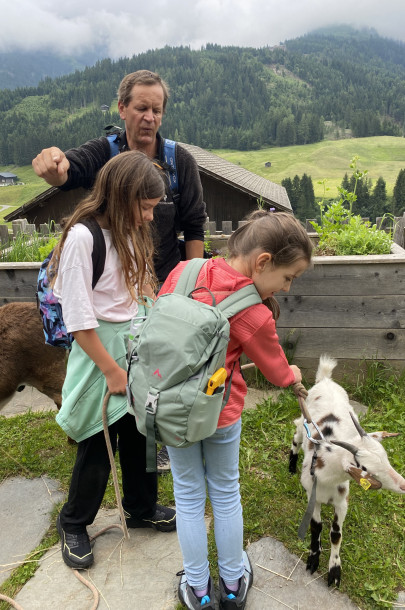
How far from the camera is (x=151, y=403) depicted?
1.71 m

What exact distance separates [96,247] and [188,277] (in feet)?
1.63

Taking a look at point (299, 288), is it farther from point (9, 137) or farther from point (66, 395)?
point (9, 137)

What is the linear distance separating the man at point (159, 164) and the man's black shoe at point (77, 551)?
0.01 meters

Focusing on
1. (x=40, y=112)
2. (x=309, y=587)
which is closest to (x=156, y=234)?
(x=309, y=587)

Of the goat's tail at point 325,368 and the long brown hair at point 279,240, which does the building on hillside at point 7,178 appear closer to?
the goat's tail at point 325,368

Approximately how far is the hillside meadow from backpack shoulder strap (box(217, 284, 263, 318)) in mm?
81021

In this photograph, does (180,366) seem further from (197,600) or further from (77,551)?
(77,551)

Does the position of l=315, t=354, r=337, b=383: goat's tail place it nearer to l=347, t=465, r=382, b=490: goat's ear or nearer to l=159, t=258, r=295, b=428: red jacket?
l=347, t=465, r=382, b=490: goat's ear

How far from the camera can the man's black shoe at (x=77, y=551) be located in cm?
258

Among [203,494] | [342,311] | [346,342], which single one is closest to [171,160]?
[203,494]

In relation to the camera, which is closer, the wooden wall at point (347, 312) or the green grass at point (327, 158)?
the wooden wall at point (347, 312)

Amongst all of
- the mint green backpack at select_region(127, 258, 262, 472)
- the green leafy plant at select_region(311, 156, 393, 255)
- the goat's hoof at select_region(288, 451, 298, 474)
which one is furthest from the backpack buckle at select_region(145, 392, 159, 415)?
the green leafy plant at select_region(311, 156, 393, 255)

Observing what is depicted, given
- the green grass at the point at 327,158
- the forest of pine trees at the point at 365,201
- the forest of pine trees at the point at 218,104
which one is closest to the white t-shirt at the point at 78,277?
the forest of pine trees at the point at 365,201

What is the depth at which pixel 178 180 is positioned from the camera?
10.2ft
